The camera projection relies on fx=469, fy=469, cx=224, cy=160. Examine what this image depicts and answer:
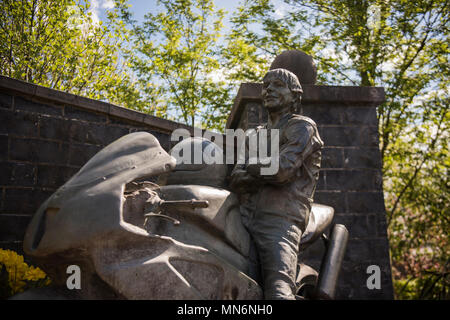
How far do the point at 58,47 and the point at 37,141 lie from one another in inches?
293

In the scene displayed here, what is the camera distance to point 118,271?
7.38ft

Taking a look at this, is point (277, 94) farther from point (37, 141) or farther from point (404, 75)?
point (404, 75)

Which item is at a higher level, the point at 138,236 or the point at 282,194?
the point at 282,194

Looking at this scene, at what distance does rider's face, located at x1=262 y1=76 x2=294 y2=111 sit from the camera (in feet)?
11.4

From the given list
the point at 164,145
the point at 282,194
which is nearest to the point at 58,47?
the point at 164,145

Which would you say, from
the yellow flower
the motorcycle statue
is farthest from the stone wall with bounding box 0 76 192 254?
the motorcycle statue

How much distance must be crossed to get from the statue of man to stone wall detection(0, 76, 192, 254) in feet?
9.21

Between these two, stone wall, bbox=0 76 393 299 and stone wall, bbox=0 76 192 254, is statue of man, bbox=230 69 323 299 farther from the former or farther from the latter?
stone wall, bbox=0 76 192 254

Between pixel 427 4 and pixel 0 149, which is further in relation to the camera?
pixel 427 4

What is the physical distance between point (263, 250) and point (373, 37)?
10434mm

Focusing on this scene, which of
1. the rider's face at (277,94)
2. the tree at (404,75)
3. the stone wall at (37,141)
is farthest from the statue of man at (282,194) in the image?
the tree at (404,75)

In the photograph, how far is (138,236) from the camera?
235 cm
